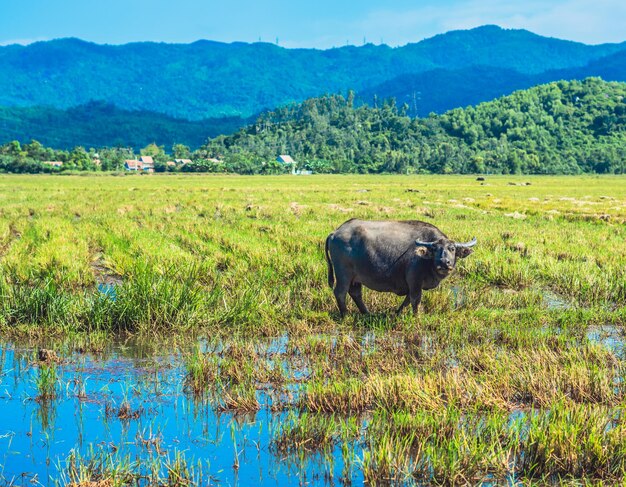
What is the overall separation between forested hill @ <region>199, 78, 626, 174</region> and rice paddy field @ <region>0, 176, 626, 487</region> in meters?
120

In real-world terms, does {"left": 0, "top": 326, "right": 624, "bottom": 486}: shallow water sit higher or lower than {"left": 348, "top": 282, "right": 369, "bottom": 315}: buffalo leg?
lower

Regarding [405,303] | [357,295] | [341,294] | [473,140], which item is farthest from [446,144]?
[341,294]

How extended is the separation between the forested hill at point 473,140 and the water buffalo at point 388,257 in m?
121

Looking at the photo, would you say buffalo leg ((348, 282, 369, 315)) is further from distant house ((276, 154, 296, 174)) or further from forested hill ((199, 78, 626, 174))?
distant house ((276, 154, 296, 174))

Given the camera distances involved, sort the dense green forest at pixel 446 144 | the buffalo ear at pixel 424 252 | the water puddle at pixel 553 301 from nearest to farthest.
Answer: the buffalo ear at pixel 424 252 < the water puddle at pixel 553 301 < the dense green forest at pixel 446 144

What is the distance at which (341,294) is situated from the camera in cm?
1026

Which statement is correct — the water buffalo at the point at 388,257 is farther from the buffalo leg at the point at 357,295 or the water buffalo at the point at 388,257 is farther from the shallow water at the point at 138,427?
the shallow water at the point at 138,427

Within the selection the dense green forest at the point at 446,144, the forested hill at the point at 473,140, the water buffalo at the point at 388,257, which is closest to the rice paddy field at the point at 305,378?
the water buffalo at the point at 388,257

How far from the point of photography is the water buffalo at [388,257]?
9875 mm

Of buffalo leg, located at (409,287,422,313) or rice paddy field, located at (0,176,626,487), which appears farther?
buffalo leg, located at (409,287,422,313)

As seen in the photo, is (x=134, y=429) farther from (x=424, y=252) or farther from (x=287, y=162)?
(x=287, y=162)

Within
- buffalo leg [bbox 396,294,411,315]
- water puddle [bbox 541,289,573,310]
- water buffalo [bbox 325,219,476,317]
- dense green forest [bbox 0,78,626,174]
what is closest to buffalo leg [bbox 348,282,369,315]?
water buffalo [bbox 325,219,476,317]

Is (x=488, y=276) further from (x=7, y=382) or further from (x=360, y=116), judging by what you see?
(x=360, y=116)

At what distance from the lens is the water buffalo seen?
32.4ft
